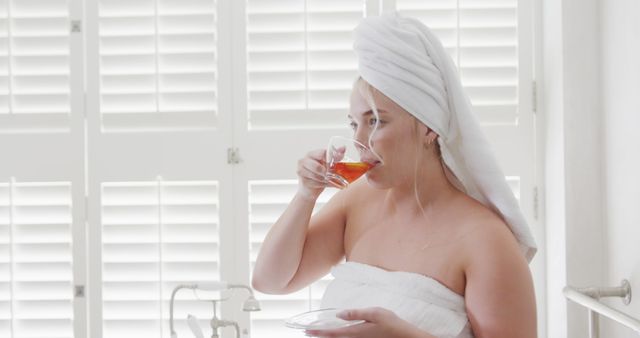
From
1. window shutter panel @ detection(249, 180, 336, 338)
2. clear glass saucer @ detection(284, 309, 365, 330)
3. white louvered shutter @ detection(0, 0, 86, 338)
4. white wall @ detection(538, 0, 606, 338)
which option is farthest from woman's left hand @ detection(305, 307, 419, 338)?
white louvered shutter @ detection(0, 0, 86, 338)

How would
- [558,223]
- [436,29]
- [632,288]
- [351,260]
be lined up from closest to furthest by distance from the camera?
[351,260]
[632,288]
[558,223]
[436,29]

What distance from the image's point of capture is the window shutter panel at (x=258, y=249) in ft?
9.46

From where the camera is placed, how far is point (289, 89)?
9.50 ft

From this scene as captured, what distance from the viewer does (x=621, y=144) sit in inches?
91.5

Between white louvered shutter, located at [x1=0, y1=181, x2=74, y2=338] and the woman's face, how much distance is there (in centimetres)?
146

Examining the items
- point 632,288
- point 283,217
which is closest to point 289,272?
point 283,217

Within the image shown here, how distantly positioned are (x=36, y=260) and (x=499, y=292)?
179cm

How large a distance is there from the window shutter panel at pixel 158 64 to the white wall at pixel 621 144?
1174 millimetres

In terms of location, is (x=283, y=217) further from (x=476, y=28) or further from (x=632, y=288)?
(x=476, y=28)

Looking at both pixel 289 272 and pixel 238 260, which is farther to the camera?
pixel 238 260

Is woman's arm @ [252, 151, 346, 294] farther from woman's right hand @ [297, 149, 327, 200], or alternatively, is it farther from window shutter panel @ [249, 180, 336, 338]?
window shutter panel @ [249, 180, 336, 338]

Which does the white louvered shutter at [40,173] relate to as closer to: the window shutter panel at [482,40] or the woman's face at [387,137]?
the window shutter panel at [482,40]

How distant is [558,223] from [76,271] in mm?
1466

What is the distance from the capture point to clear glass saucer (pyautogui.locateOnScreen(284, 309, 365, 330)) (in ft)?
5.24
